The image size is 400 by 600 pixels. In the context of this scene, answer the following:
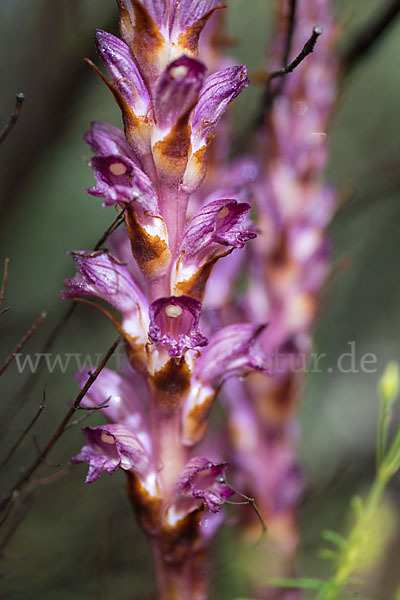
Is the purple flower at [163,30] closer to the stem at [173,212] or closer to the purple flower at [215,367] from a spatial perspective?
the stem at [173,212]

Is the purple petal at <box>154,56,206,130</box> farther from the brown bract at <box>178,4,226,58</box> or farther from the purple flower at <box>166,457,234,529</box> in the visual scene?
the purple flower at <box>166,457,234,529</box>

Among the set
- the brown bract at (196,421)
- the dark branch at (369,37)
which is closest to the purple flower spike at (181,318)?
the brown bract at (196,421)

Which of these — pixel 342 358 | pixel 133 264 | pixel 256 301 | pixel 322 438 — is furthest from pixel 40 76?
pixel 322 438

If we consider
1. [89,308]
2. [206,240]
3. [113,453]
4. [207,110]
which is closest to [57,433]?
[113,453]

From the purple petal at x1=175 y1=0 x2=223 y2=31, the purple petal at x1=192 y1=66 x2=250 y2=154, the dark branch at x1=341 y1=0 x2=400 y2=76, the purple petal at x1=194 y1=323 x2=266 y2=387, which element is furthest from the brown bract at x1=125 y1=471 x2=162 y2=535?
the dark branch at x1=341 y1=0 x2=400 y2=76

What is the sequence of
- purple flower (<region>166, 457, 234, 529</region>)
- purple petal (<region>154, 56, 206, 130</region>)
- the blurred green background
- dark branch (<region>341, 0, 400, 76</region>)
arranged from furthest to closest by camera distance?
the blurred green background
dark branch (<region>341, 0, 400, 76</region>)
purple flower (<region>166, 457, 234, 529</region>)
purple petal (<region>154, 56, 206, 130</region>)
